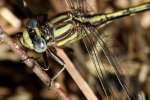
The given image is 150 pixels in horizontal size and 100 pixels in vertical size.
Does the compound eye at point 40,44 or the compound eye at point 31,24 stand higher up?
the compound eye at point 31,24

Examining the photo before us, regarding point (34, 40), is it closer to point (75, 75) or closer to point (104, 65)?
point (75, 75)

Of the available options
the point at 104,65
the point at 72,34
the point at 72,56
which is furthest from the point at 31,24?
the point at 72,56

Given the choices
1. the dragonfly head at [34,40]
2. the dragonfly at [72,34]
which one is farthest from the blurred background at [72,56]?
the dragonfly head at [34,40]

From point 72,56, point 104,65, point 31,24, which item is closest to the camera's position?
point 31,24

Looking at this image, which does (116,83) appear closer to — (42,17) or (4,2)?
(42,17)

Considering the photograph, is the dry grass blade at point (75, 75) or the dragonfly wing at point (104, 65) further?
the dragonfly wing at point (104, 65)

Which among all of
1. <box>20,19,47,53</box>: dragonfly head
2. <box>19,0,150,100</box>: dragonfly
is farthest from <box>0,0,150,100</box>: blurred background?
<box>20,19,47,53</box>: dragonfly head

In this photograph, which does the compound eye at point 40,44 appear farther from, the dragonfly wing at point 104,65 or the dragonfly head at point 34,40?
the dragonfly wing at point 104,65
